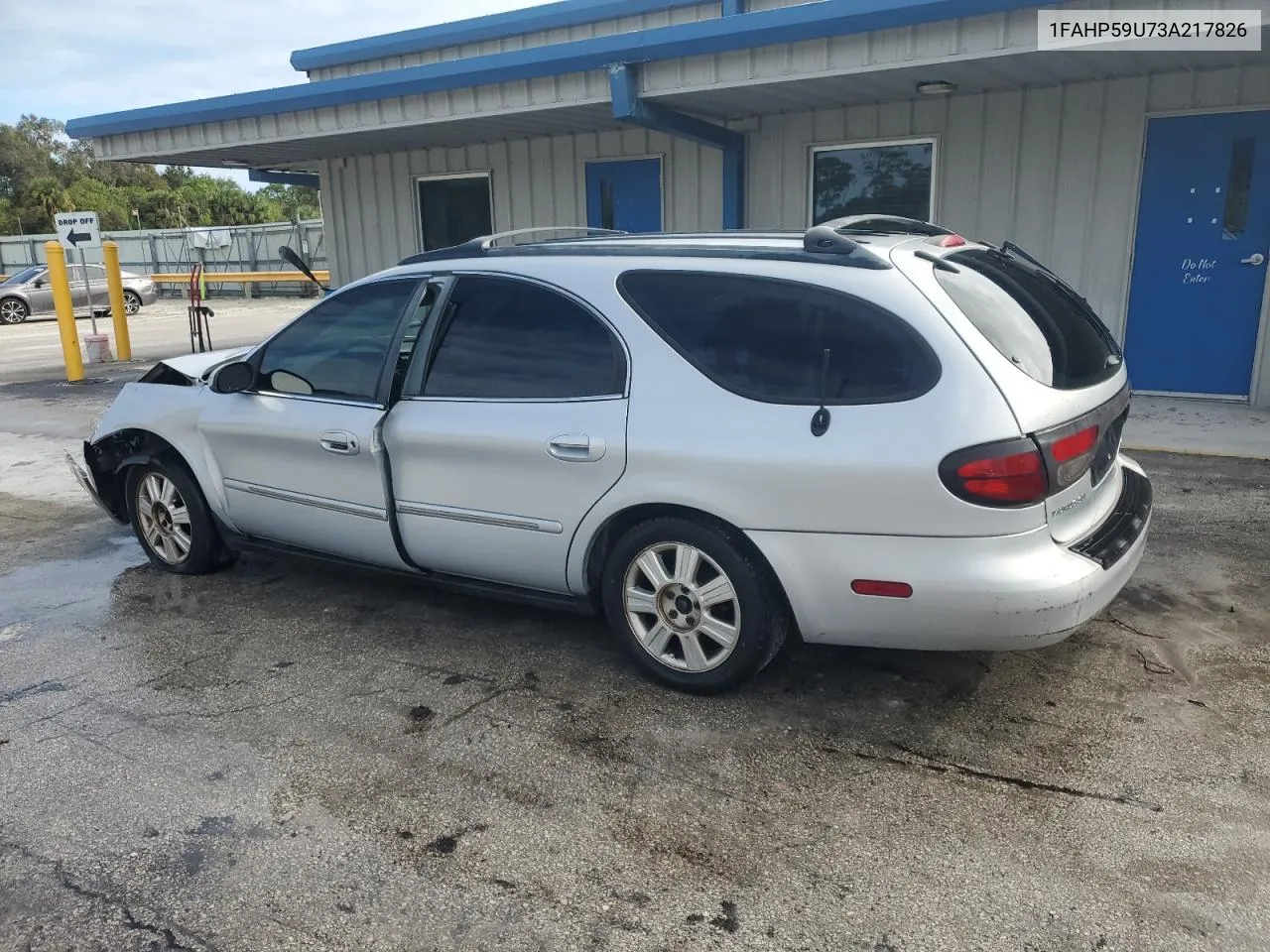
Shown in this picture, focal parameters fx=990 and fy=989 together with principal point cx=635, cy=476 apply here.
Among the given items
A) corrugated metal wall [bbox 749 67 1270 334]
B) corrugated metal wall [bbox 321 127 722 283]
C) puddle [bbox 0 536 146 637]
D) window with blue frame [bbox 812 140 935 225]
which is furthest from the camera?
corrugated metal wall [bbox 321 127 722 283]

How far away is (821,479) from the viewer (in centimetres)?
314

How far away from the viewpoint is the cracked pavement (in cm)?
249

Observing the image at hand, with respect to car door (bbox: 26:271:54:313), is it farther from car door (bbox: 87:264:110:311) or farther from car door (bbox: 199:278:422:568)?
car door (bbox: 199:278:422:568)

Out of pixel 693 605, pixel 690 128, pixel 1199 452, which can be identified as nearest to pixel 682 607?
pixel 693 605

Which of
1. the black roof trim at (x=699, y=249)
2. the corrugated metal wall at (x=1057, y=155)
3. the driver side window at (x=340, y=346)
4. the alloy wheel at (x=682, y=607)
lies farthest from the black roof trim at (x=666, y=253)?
the corrugated metal wall at (x=1057, y=155)

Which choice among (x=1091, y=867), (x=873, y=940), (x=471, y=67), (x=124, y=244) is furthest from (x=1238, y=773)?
(x=124, y=244)

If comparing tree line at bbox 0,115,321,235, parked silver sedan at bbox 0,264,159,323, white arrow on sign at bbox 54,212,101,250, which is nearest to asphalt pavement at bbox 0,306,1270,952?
white arrow on sign at bbox 54,212,101,250

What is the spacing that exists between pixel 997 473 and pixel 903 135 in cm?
707

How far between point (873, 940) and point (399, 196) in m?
11.8

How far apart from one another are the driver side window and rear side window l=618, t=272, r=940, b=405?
120cm

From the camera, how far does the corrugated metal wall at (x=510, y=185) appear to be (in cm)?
1048

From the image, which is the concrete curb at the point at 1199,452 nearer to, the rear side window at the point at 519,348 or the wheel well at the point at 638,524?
the wheel well at the point at 638,524

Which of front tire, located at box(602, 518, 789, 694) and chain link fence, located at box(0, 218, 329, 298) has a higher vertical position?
chain link fence, located at box(0, 218, 329, 298)

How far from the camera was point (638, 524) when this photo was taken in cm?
358
